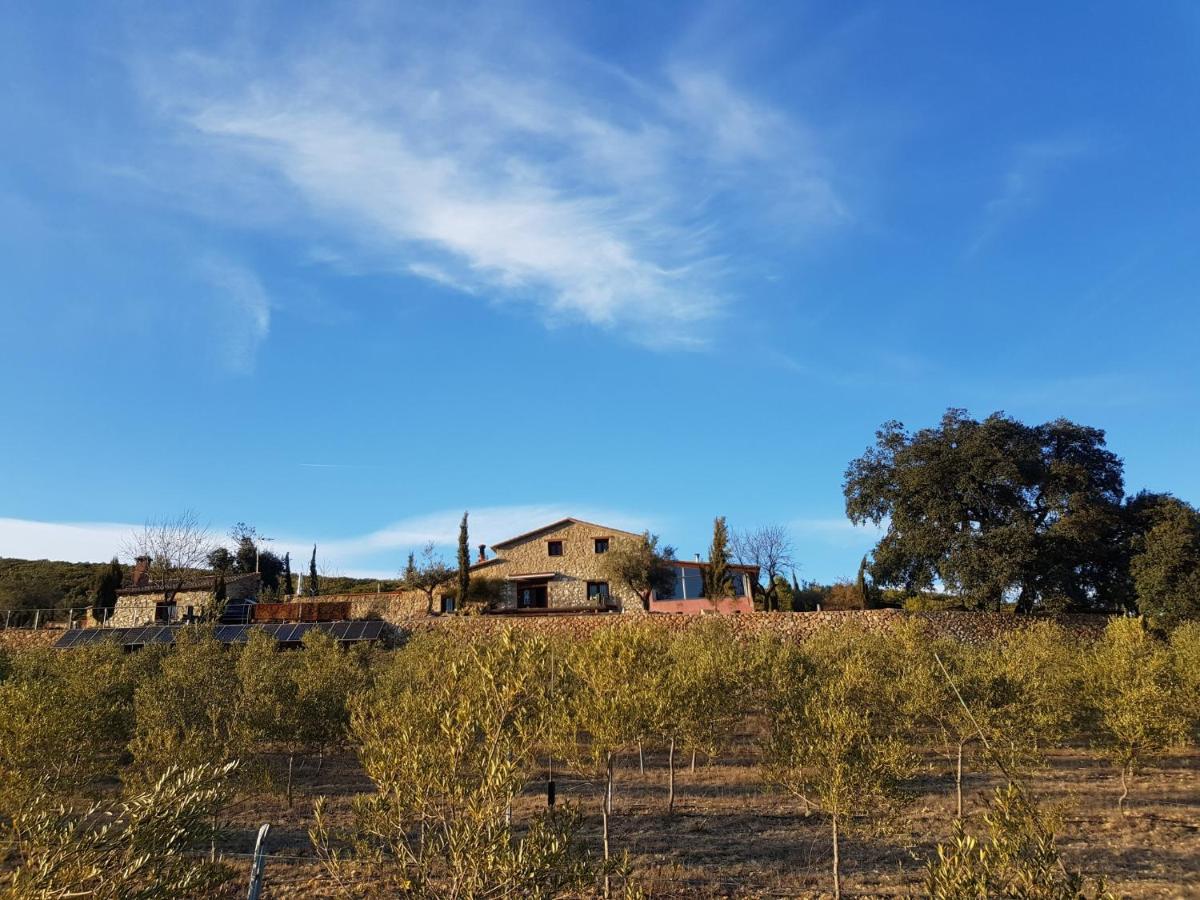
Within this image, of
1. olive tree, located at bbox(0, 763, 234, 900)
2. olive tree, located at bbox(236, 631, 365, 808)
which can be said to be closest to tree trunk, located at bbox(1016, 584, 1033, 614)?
olive tree, located at bbox(236, 631, 365, 808)

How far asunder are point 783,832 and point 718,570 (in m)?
33.0

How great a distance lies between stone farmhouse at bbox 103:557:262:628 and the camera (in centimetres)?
5622

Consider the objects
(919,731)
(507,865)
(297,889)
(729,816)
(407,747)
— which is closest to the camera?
(507,865)

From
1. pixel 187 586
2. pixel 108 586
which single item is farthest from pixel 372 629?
pixel 108 586

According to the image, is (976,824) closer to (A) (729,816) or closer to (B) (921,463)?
(A) (729,816)

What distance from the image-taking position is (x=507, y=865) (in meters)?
8.52

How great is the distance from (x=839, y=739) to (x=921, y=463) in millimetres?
38339

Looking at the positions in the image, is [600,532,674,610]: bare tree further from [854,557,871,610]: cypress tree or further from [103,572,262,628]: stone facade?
[103,572,262,628]: stone facade

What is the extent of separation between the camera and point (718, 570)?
54.0 meters

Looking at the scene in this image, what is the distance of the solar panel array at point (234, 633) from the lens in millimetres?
46469

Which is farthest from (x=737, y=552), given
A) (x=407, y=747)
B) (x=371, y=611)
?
(x=407, y=747)

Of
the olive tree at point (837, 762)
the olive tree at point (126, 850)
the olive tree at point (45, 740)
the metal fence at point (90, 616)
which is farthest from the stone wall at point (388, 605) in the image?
the olive tree at point (126, 850)

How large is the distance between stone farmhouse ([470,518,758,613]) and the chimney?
3413cm

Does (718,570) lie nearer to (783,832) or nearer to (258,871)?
(783,832)
